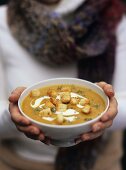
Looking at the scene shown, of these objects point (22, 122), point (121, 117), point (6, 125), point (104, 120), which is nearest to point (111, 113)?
point (104, 120)

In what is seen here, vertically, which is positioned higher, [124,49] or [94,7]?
[94,7]

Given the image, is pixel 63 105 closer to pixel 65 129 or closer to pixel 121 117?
pixel 65 129

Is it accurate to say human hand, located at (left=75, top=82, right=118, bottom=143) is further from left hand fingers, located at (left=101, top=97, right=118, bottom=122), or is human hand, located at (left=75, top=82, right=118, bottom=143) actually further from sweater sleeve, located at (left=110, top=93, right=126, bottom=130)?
sweater sleeve, located at (left=110, top=93, right=126, bottom=130)

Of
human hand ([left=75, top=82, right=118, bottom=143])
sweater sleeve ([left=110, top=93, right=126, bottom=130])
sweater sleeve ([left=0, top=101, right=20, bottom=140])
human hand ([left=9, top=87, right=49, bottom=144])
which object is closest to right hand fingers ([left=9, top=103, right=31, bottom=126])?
human hand ([left=9, top=87, right=49, bottom=144])

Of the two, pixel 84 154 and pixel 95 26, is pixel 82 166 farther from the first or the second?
pixel 95 26

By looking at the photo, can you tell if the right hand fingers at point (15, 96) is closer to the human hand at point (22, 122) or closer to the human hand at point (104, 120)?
the human hand at point (22, 122)

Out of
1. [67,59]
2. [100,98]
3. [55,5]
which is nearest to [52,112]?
[100,98]
